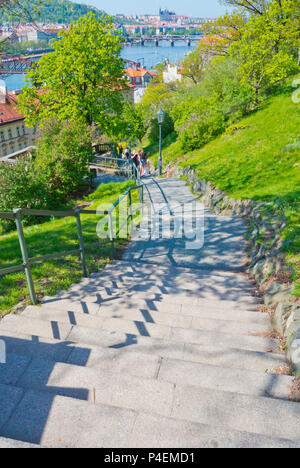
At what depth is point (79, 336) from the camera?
3.42 metres

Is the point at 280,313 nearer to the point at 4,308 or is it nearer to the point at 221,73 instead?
the point at 4,308

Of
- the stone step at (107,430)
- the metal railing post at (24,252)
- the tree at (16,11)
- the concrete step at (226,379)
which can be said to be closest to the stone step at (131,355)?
the concrete step at (226,379)

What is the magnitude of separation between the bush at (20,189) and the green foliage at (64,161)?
512 mm

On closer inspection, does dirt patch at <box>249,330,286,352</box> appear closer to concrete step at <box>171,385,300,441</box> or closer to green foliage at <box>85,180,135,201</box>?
concrete step at <box>171,385,300,441</box>

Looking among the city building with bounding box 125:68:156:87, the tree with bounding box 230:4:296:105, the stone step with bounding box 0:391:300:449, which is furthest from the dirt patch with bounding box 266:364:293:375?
the city building with bounding box 125:68:156:87

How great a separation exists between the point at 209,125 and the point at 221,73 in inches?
233

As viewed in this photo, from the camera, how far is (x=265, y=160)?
11352 millimetres

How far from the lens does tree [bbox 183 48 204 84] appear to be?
37062mm

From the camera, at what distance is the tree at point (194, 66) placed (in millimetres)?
37062

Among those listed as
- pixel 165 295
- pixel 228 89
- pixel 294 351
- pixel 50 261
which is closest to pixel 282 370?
pixel 294 351

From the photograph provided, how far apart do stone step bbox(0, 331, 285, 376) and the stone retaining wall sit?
1.30 feet

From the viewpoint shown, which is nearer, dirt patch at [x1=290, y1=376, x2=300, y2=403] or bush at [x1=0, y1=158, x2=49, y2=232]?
dirt patch at [x1=290, y1=376, x2=300, y2=403]

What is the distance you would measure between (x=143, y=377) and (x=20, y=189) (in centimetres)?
1013
